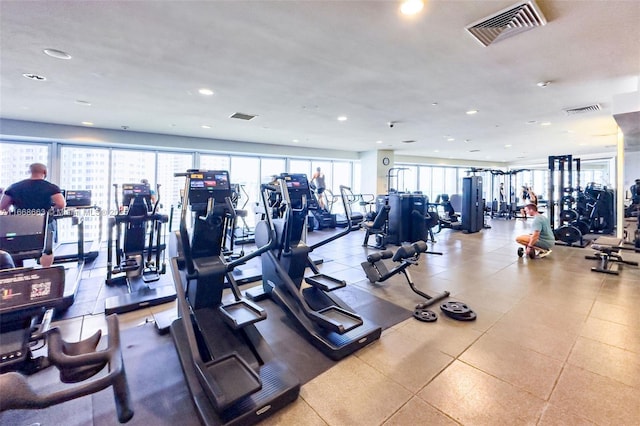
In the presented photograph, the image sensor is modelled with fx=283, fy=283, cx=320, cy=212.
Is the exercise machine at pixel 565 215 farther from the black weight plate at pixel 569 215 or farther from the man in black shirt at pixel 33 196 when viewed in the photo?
the man in black shirt at pixel 33 196

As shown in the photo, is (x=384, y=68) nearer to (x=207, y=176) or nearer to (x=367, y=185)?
(x=207, y=176)

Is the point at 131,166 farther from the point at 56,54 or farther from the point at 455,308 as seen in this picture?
the point at 455,308

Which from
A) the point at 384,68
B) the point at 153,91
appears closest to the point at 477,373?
the point at 384,68

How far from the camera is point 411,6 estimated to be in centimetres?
249

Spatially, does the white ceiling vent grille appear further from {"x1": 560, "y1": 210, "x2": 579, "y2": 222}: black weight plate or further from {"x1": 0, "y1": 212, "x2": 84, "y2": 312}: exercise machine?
{"x1": 560, "y1": 210, "x2": 579, "y2": 222}: black weight plate

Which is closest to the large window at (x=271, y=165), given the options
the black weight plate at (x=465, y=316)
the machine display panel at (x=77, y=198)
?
the machine display panel at (x=77, y=198)

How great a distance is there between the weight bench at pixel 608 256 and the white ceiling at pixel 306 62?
2.59 metres

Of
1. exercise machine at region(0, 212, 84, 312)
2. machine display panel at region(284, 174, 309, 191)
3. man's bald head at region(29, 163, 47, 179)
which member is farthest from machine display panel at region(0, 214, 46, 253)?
machine display panel at region(284, 174, 309, 191)

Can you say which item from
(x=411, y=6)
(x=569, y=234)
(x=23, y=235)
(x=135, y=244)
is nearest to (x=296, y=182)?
(x=411, y=6)

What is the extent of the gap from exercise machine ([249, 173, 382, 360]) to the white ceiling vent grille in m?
2.28

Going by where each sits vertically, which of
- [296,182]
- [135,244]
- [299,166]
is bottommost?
[135,244]

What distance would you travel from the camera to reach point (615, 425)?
66.9 inches

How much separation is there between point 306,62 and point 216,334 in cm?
329

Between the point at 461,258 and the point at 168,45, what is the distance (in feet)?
19.3
